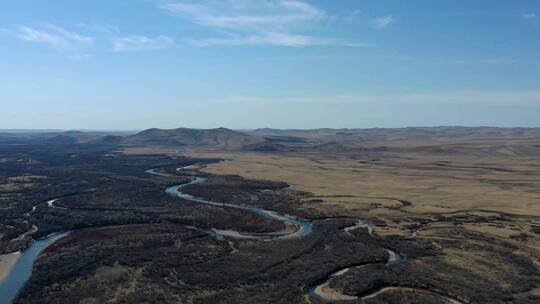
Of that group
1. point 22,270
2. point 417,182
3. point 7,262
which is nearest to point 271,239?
point 22,270

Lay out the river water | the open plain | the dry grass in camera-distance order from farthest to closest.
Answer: the dry grass → the open plain → the river water

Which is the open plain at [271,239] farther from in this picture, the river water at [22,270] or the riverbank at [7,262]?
the riverbank at [7,262]

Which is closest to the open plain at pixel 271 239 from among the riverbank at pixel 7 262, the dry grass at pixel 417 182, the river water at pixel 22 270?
the river water at pixel 22 270

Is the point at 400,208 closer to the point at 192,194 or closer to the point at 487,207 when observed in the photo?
the point at 487,207

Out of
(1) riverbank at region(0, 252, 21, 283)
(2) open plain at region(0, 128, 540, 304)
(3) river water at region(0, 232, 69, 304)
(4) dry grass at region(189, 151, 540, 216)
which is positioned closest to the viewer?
(3) river water at region(0, 232, 69, 304)

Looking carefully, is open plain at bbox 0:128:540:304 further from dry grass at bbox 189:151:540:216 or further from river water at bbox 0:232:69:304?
dry grass at bbox 189:151:540:216

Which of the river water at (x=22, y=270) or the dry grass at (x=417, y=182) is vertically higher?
the river water at (x=22, y=270)

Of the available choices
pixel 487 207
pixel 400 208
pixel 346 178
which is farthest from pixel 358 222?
pixel 346 178

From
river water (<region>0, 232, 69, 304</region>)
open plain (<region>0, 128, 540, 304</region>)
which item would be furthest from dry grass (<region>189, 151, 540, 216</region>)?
river water (<region>0, 232, 69, 304</region>)
